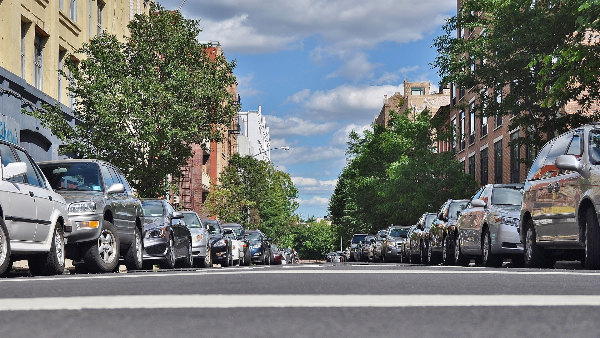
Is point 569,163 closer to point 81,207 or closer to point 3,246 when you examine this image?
point 81,207

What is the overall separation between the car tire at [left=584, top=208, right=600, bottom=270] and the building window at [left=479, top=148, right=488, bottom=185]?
134 ft

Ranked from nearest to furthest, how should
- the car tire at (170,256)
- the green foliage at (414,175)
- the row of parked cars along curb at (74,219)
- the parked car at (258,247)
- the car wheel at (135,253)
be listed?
the row of parked cars along curb at (74,219)
the car wheel at (135,253)
the car tire at (170,256)
the parked car at (258,247)
the green foliage at (414,175)

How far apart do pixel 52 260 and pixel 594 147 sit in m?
8.00

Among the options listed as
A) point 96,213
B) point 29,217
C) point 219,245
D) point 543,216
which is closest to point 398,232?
point 219,245

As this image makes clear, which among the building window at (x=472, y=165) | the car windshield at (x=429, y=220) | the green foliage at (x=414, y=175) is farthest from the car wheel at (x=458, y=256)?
the building window at (x=472, y=165)

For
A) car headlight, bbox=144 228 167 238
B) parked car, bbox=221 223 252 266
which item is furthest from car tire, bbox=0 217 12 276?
parked car, bbox=221 223 252 266

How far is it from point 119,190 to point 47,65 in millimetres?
16150

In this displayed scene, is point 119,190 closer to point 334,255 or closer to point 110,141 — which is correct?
point 110,141

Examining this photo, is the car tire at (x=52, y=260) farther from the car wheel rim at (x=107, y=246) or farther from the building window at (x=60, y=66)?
the building window at (x=60, y=66)

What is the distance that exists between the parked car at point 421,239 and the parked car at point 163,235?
6477 millimetres

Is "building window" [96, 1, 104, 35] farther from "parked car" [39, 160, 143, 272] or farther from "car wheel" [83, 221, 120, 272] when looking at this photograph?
"car wheel" [83, 221, 120, 272]

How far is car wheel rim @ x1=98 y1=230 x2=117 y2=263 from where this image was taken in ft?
49.7

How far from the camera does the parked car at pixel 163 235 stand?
20594mm

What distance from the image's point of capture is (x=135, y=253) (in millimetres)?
17469
